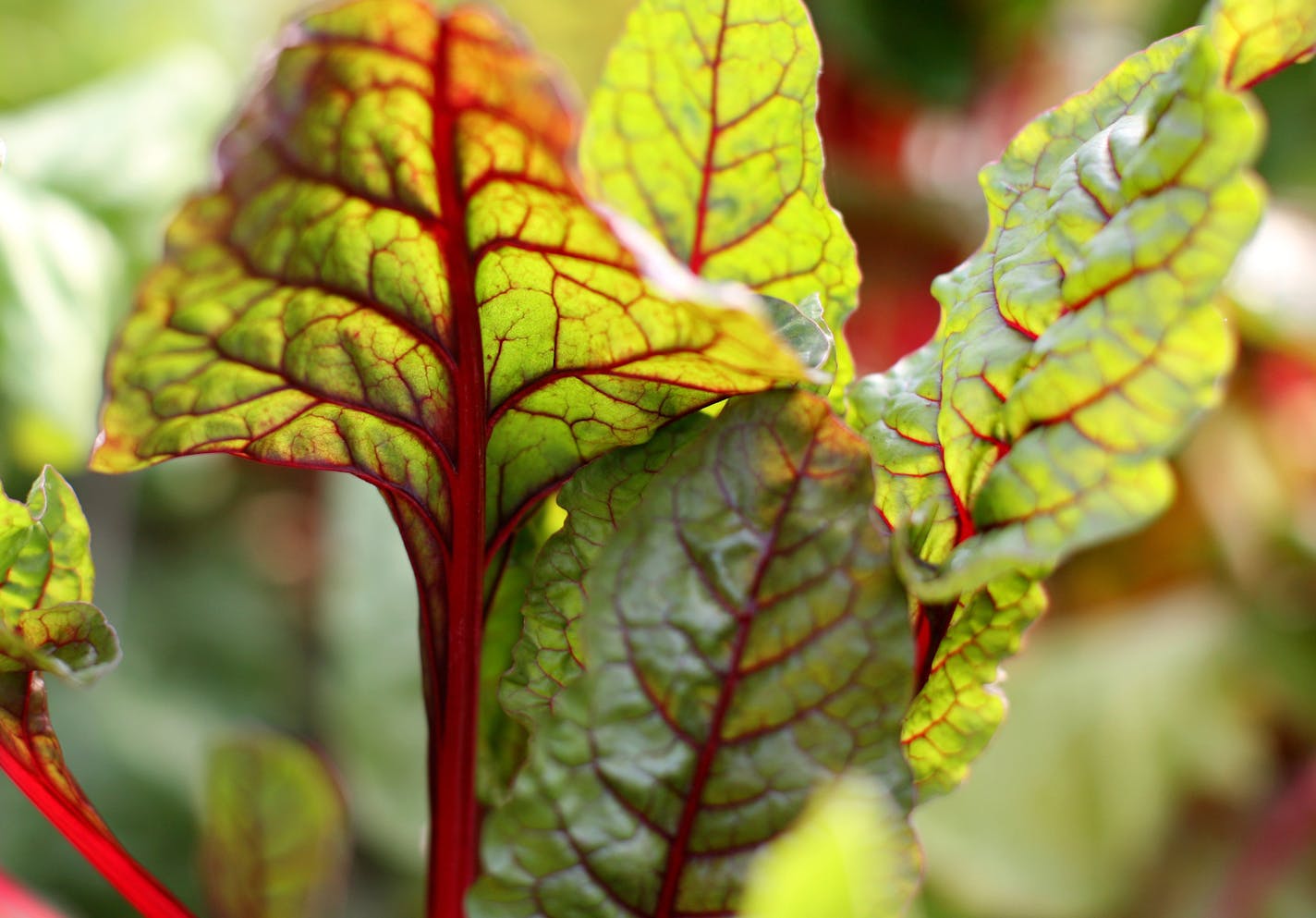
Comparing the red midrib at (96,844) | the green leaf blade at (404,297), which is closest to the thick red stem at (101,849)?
the red midrib at (96,844)

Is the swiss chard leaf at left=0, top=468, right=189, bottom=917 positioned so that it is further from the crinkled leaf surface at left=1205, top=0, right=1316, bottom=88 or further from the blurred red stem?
the blurred red stem

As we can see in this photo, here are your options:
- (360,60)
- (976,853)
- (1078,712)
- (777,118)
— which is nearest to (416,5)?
(360,60)

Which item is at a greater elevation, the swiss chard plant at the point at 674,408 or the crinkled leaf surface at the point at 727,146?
the crinkled leaf surface at the point at 727,146

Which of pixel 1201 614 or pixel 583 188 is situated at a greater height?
pixel 1201 614

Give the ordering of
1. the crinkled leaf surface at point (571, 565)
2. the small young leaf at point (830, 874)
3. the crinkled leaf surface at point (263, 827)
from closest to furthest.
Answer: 1. the small young leaf at point (830, 874)
2. the crinkled leaf surface at point (571, 565)
3. the crinkled leaf surface at point (263, 827)

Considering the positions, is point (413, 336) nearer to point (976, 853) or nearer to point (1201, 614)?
point (976, 853)

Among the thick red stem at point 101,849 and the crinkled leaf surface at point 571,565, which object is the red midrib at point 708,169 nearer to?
the crinkled leaf surface at point 571,565

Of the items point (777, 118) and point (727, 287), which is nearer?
point (727, 287)
